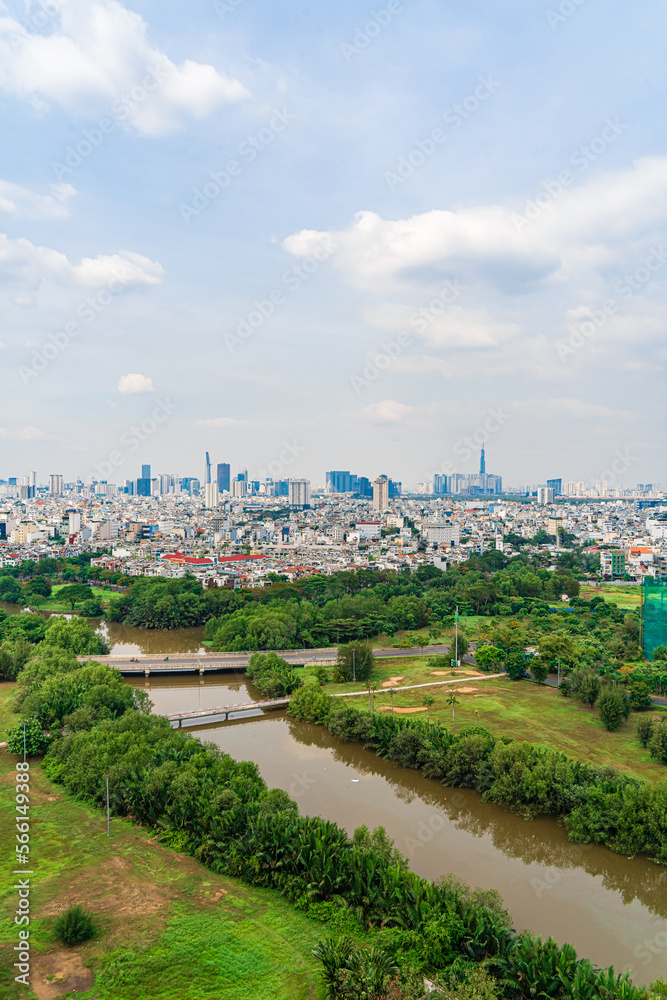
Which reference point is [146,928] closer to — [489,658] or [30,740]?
[30,740]

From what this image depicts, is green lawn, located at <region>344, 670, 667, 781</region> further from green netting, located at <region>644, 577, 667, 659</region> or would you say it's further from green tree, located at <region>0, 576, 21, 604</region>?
green tree, located at <region>0, 576, 21, 604</region>

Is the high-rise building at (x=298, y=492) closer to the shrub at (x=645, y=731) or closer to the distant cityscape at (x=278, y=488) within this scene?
the distant cityscape at (x=278, y=488)

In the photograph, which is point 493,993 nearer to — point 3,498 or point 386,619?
point 386,619

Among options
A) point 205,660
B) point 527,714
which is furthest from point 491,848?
point 205,660

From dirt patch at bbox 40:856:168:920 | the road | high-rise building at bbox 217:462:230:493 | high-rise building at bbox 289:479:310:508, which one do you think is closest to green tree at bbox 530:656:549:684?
the road

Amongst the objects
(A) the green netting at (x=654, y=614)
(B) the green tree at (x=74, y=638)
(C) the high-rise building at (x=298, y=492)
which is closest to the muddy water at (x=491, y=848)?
(B) the green tree at (x=74, y=638)

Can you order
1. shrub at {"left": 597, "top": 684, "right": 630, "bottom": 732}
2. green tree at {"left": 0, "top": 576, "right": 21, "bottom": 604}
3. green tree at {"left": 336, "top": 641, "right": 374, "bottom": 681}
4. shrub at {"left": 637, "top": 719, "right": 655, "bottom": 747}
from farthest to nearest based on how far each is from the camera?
green tree at {"left": 0, "top": 576, "right": 21, "bottom": 604} < green tree at {"left": 336, "top": 641, "right": 374, "bottom": 681} < shrub at {"left": 597, "top": 684, "right": 630, "bottom": 732} < shrub at {"left": 637, "top": 719, "right": 655, "bottom": 747}
